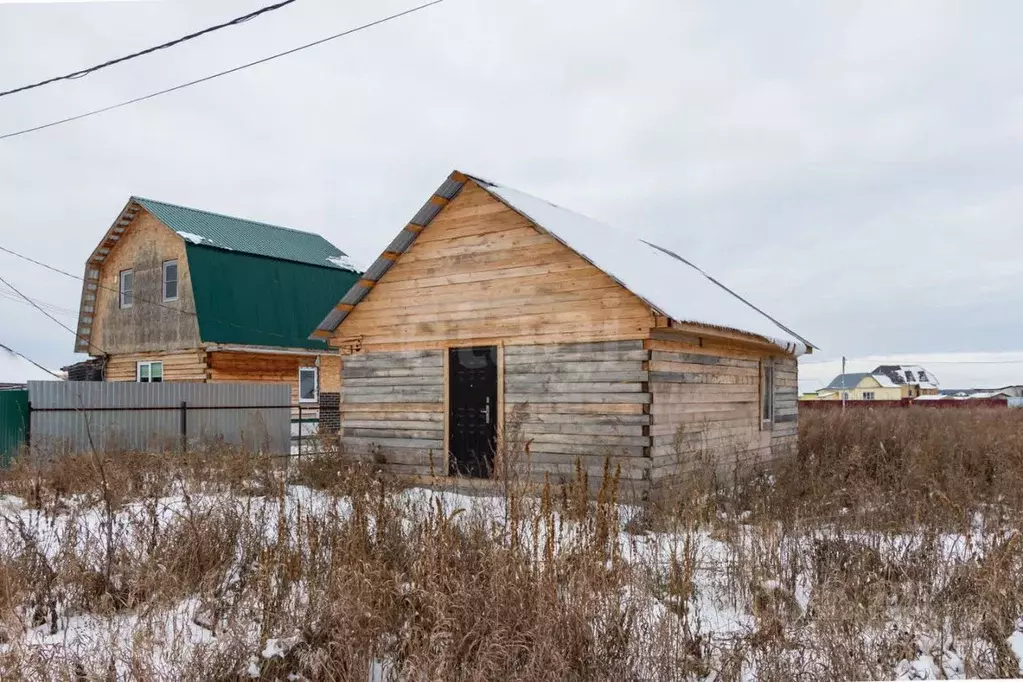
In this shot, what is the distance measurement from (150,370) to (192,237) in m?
4.69

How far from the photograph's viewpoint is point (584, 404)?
10.7m

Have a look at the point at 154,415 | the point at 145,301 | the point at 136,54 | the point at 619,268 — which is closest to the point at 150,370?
the point at 145,301

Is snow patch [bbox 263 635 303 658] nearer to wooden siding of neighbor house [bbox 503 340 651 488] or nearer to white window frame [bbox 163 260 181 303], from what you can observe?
wooden siding of neighbor house [bbox 503 340 651 488]

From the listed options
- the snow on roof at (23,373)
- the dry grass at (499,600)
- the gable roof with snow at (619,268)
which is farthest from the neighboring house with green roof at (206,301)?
the dry grass at (499,600)

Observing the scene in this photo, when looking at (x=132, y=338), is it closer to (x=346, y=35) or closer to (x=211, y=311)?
(x=211, y=311)

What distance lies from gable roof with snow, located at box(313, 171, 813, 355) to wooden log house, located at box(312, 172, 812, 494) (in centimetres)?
4

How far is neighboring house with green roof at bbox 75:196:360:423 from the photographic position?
71.9 ft

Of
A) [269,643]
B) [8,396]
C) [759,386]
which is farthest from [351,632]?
[8,396]

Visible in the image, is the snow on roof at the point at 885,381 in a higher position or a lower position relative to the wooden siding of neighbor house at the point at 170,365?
lower

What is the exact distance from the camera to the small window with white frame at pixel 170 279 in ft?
74.5

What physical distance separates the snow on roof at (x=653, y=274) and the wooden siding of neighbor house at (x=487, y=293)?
0.27 meters

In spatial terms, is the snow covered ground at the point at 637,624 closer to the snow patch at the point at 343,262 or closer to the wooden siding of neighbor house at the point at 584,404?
the wooden siding of neighbor house at the point at 584,404

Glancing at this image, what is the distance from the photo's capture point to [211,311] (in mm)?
21703

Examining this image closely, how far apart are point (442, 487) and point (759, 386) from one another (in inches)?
261
